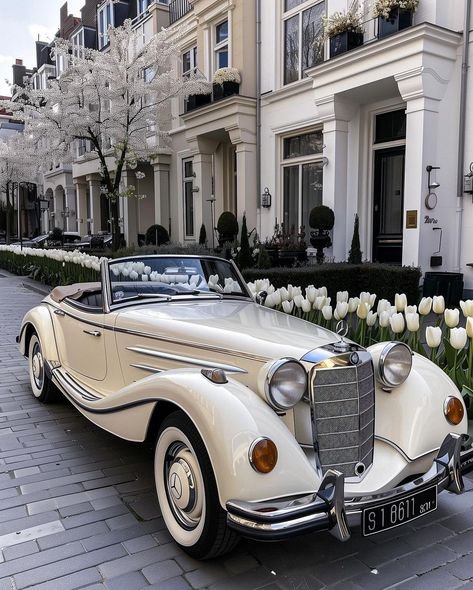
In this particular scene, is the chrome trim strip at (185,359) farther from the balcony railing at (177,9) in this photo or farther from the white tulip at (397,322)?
the balcony railing at (177,9)

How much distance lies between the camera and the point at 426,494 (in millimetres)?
2398

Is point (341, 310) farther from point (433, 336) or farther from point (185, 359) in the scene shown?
point (185, 359)

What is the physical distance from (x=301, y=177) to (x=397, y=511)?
39.5ft

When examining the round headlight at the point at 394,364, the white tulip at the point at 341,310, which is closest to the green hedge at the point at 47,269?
the white tulip at the point at 341,310

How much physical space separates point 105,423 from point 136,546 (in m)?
0.89

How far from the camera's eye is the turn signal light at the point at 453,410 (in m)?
2.79

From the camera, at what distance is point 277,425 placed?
236cm

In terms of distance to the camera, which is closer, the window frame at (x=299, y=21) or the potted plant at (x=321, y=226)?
the potted plant at (x=321, y=226)

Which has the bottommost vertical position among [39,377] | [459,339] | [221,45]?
[39,377]

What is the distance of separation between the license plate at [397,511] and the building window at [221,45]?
15.6m

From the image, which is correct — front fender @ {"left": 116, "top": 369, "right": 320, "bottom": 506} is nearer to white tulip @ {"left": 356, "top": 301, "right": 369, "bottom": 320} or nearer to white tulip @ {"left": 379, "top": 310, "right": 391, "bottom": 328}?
white tulip @ {"left": 379, "top": 310, "right": 391, "bottom": 328}

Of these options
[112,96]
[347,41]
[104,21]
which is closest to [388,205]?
[347,41]

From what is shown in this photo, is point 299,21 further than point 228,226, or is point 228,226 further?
point 228,226

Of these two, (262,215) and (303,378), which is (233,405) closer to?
(303,378)
